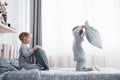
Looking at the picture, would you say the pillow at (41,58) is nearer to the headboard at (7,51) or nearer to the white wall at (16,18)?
the headboard at (7,51)

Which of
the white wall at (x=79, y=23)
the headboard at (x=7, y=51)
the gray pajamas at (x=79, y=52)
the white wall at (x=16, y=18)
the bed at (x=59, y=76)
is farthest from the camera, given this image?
the white wall at (x=79, y=23)

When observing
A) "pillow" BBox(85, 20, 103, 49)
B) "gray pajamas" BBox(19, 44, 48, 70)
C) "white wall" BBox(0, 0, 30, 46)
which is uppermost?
"white wall" BBox(0, 0, 30, 46)

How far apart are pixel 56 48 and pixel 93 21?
827 mm

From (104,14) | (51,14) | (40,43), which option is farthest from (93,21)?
(40,43)

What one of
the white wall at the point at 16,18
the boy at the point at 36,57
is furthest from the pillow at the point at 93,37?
the white wall at the point at 16,18

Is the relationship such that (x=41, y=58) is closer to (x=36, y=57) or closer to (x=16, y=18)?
(x=36, y=57)

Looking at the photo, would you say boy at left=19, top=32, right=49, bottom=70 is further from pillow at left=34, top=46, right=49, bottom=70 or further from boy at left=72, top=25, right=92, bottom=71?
boy at left=72, top=25, right=92, bottom=71

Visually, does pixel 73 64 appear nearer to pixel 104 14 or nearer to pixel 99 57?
pixel 99 57

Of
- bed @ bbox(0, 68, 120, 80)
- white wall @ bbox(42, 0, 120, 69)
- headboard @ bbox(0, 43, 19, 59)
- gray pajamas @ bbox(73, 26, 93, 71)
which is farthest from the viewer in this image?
white wall @ bbox(42, 0, 120, 69)

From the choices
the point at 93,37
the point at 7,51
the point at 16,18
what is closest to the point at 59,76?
the point at 93,37

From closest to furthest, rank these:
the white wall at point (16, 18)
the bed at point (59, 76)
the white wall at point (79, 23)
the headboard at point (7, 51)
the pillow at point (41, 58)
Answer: the bed at point (59, 76) < the pillow at point (41, 58) < the headboard at point (7, 51) < the white wall at point (16, 18) < the white wall at point (79, 23)

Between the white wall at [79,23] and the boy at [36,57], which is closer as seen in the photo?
the boy at [36,57]

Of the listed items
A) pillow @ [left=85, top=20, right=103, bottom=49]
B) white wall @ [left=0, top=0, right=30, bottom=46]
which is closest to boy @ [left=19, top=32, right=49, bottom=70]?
pillow @ [left=85, top=20, right=103, bottom=49]

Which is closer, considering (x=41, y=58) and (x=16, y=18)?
(x=41, y=58)
